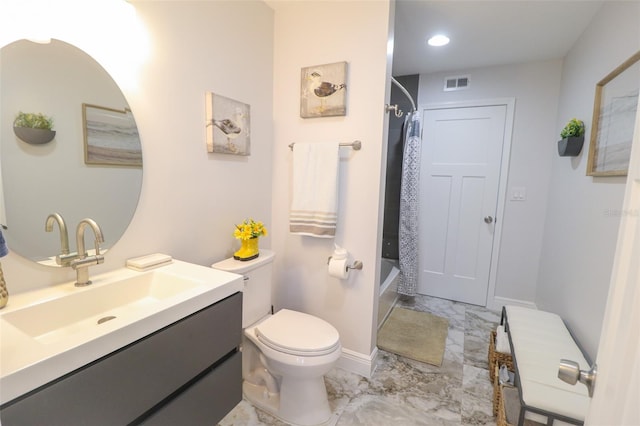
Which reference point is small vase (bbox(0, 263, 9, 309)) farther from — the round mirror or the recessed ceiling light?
the recessed ceiling light

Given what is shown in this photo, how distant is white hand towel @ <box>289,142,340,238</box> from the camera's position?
1.86m

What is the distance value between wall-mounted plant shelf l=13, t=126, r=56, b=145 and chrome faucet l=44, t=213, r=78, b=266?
26cm

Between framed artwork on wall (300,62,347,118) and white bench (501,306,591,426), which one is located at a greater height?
framed artwork on wall (300,62,347,118)

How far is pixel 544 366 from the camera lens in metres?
1.35

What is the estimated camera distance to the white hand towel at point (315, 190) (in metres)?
1.86

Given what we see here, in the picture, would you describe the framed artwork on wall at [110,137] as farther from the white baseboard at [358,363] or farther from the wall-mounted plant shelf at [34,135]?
the white baseboard at [358,363]

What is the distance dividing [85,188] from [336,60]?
4.94 feet

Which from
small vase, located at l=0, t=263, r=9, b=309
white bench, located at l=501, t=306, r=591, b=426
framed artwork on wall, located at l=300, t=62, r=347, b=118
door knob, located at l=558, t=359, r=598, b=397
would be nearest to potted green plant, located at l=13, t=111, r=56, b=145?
small vase, located at l=0, t=263, r=9, b=309

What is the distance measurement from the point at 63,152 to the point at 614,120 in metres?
2.52

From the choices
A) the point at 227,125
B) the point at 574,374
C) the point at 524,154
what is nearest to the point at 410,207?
the point at 524,154

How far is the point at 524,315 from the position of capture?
1.84m

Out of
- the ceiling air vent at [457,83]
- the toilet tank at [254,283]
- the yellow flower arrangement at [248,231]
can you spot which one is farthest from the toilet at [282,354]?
the ceiling air vent at [457,83]

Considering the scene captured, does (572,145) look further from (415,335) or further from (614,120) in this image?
(415,335)

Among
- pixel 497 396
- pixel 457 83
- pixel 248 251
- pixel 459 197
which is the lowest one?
pixel 497 396
